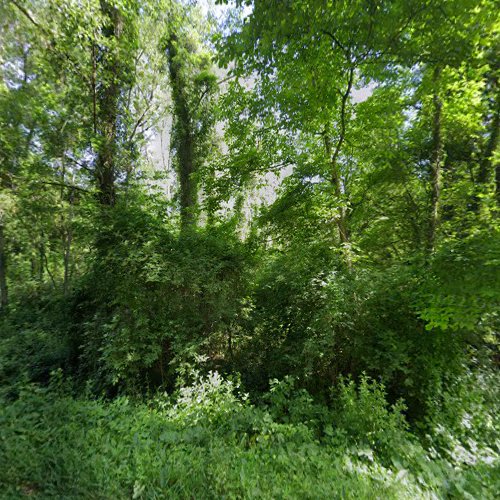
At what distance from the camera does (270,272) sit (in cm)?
580

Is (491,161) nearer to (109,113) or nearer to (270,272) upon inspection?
(270,272)

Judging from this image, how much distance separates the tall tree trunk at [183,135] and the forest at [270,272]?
1433mm

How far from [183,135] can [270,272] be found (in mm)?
8255

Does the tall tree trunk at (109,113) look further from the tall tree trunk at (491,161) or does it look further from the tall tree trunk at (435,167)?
the tall tree trunk at (491,161)

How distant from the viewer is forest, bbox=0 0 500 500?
2645mm

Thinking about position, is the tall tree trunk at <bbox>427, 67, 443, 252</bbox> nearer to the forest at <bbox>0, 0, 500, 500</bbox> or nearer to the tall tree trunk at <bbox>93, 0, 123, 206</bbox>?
the forest at <bbox>0, 0, 500, 500</bbox>

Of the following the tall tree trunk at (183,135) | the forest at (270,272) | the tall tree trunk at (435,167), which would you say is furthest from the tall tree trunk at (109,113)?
the tall tree trunk at (435,167)

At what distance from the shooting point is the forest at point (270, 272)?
2645 millimetres

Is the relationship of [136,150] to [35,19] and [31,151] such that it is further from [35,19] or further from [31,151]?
[35,19]

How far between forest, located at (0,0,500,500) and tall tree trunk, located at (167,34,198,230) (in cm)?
143

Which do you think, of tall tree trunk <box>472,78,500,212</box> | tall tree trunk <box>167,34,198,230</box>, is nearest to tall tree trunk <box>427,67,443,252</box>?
tall tree trunk <box>472,78,500,212</box>

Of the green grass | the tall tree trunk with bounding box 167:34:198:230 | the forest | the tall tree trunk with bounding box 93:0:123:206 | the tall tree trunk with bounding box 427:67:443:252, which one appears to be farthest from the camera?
the tall tree trunk with bounding box 167:34:198:230

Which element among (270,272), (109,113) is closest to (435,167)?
(270,272)

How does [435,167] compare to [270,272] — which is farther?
[435,167]
